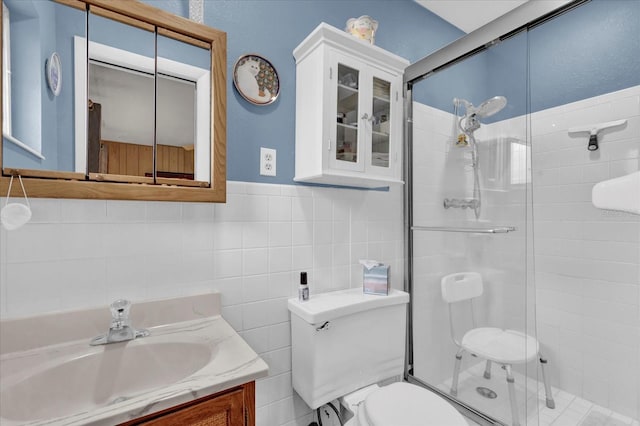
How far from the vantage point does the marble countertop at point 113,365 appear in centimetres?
69

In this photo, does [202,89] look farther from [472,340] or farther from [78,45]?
[472,340]

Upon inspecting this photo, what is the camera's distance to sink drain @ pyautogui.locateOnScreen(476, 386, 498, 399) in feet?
5.03

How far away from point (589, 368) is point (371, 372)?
122cm

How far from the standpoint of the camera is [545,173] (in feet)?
5.44

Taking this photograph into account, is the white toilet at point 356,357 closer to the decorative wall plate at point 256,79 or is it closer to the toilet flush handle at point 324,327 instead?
the toilet flush handle at point 324,327

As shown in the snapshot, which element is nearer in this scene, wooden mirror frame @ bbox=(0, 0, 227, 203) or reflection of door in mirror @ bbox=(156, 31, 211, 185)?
wooden mirror frame @ bbox=(0, 0, 227, 203)

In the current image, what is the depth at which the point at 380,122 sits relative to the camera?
1.42 meters

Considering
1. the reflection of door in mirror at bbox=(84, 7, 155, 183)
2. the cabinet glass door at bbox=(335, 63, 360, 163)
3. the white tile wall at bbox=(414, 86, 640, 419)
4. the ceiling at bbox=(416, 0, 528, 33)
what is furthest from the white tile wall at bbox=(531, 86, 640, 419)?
the reflection of door in mirror at bbox=(84, 7, 155, 183)

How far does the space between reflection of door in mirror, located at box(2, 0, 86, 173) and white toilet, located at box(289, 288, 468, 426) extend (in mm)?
971

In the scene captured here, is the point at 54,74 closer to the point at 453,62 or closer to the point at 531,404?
the point at 453,62

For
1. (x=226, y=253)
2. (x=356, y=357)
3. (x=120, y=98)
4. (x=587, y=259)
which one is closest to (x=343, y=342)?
(x=356, y=357)

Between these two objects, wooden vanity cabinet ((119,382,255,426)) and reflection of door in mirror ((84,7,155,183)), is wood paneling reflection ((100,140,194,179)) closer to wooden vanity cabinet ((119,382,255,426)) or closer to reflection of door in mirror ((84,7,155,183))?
reflection of door in mirror ((84,7,155,183))

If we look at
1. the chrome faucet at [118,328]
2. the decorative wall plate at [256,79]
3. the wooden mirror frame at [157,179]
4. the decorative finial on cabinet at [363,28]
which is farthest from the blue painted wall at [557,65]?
the chrome faucet at [118,328]

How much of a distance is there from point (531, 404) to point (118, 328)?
69.7 inches
